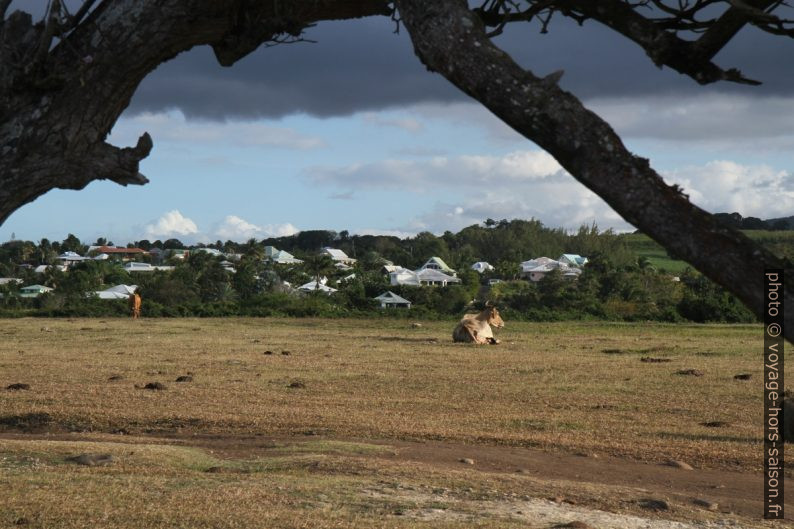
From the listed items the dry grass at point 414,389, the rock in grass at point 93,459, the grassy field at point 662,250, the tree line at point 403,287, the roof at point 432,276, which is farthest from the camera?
the roof at point 432,276

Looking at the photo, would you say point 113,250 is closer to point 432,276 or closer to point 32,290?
point 432,276

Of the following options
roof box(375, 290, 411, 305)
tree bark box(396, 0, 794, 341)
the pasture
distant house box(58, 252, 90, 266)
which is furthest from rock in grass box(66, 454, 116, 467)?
distant house box(58, 252, 90, 266)

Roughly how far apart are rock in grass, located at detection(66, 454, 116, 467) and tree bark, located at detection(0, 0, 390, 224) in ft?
15.9

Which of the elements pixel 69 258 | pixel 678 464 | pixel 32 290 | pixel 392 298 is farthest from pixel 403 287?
pixel 69 258

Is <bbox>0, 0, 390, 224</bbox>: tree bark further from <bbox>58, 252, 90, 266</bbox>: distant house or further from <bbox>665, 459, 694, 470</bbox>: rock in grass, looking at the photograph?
<bbox>58, 252, 90, 266</bbox>: distant house

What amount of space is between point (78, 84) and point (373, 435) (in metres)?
7.73

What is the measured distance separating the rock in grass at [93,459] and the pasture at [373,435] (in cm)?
10

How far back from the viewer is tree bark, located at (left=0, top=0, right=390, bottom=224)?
5.30 m

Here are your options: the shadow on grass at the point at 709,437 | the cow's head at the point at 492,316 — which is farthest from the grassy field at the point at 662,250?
the shadow on grass at the point at 709,437

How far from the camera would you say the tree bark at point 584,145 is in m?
4.30

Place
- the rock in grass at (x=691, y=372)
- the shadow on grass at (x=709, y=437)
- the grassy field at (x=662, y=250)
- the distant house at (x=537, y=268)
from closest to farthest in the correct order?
1. the shadow on grass at (x=709, y=437)
2. the rock in grass at (x=691, y=372)
3. the grassy field at (x=662, y=250)
4. the distant house at (x=537, y=268)

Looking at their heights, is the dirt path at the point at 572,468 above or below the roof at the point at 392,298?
below

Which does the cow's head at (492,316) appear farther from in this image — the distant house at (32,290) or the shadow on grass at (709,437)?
the distant house at (32,290)

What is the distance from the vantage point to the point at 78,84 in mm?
5383
